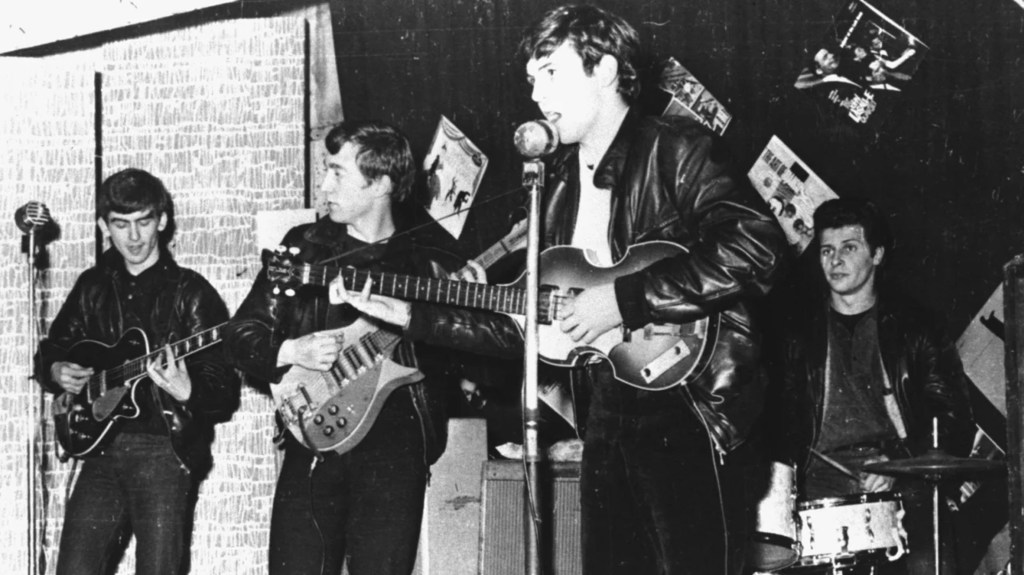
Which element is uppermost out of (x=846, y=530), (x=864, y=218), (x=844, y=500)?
(x=864, y=218)

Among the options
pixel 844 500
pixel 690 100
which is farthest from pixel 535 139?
pixel 844 500

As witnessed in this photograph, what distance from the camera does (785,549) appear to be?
4.31 m

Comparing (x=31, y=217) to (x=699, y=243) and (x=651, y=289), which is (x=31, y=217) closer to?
(x=651, y=289)

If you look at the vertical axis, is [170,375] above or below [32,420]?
above

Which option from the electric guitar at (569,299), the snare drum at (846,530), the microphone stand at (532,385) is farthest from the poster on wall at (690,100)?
the microphone stand at (532,385)

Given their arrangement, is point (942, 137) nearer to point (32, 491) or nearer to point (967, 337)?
point (967, 337)

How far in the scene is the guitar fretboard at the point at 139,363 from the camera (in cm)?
454

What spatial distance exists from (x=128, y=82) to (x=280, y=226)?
82 cm

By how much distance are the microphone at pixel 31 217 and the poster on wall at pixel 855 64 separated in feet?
9.40

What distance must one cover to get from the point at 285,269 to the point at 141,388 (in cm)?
82

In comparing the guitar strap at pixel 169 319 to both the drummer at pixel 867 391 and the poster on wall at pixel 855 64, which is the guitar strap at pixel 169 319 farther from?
the poster on wall at pixel 855 64

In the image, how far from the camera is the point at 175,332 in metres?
4.59

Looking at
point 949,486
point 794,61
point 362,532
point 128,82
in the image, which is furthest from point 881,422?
point 128,82

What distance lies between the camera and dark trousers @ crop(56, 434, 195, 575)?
14.8ft
